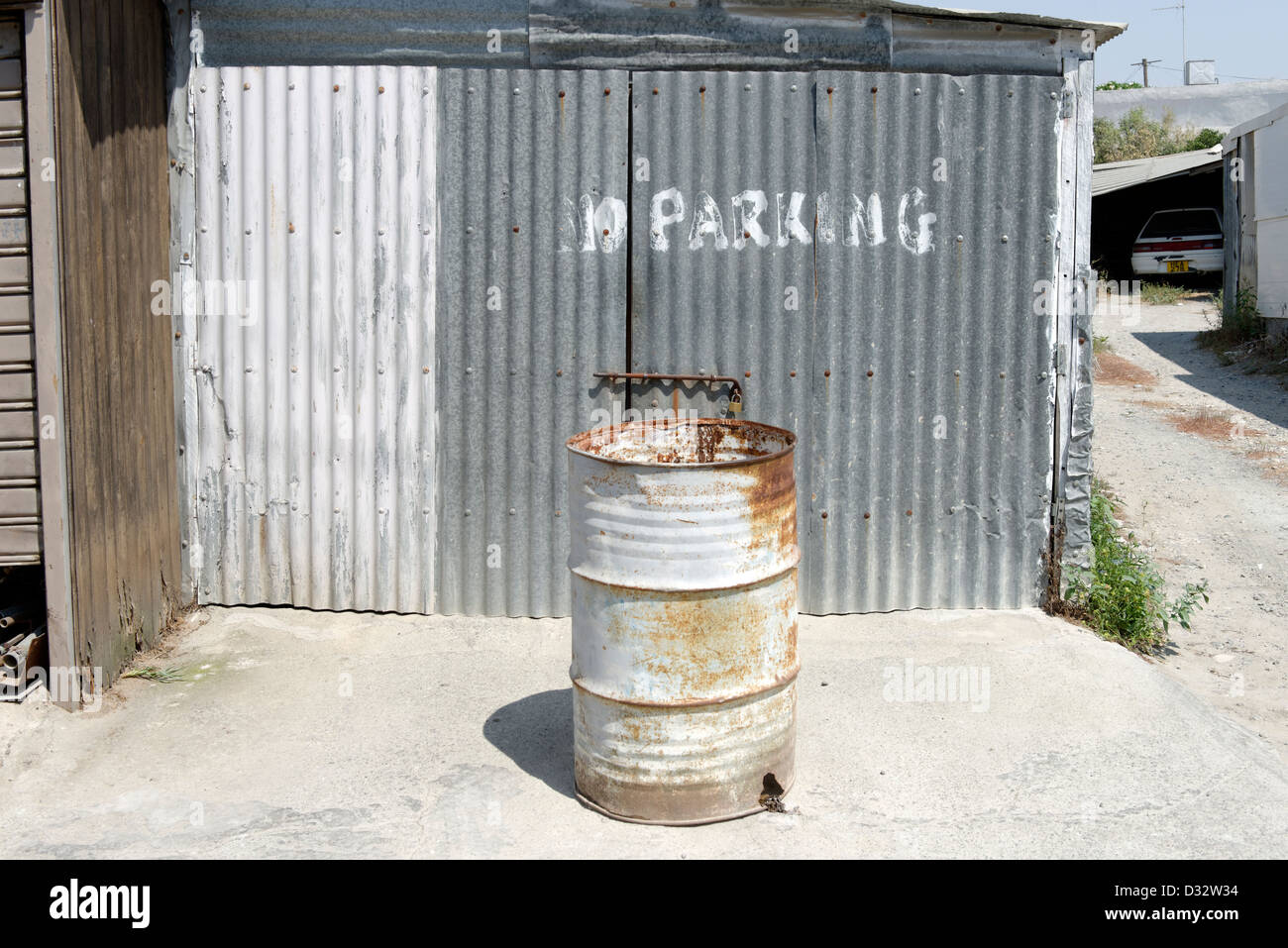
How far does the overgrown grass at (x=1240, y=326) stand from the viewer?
51.2ft

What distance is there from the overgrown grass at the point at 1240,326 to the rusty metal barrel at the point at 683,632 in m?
A: 13.1

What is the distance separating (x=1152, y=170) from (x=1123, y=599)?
17904 mm

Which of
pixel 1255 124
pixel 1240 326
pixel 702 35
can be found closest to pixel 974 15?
pixel 702 35

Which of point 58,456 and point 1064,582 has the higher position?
point 58,456

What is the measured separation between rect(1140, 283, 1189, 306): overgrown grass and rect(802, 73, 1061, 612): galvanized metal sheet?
15154 mm

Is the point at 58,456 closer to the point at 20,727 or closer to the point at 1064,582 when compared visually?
the point at 20,727

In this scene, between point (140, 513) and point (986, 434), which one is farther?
point (986, 434)

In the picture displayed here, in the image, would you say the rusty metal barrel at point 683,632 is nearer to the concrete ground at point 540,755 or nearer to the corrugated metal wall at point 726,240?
the concrete ground at point 540,755

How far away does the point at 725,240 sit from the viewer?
6.43 meters

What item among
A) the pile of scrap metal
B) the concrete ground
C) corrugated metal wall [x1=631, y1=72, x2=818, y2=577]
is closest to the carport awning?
corrugated metal wall [x1=631, y1=72, x2=818, y2=577]

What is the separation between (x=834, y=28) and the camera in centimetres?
633

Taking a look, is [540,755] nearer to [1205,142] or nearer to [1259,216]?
[1259,216]
